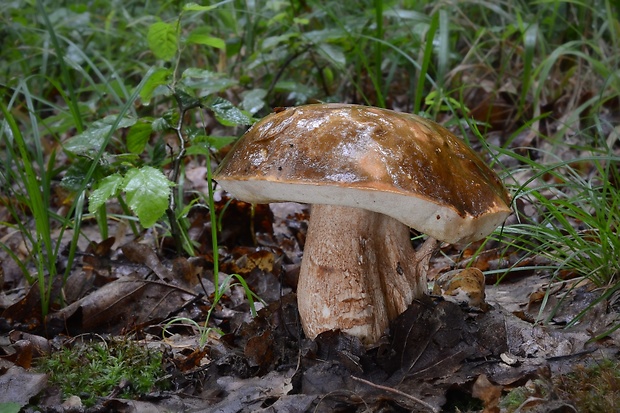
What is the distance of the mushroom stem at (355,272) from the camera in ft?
6.95

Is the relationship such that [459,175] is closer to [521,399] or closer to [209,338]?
[521,399]

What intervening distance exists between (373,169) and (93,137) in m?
1.54

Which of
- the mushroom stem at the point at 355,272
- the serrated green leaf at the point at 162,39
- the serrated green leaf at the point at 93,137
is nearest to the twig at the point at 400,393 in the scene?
the mushroom stem at the point at 355,272

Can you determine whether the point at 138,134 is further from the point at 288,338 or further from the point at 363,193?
the point at 363,193

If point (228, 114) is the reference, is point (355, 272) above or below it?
below

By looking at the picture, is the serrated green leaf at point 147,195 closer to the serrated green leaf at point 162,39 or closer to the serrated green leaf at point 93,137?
the serrated green leaf at point 93,137

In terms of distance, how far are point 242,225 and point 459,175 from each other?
2.00 m

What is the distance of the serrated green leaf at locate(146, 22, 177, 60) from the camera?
9.48ft

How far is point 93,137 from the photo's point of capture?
2703 mm

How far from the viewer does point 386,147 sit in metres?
1.79

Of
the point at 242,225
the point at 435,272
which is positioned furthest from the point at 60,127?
the point at 435,272

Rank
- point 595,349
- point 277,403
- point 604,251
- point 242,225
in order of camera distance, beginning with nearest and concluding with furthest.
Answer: point 277,403, point 595,349, point 604,251, point 242,225

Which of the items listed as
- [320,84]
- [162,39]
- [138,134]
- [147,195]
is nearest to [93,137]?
[138,134]

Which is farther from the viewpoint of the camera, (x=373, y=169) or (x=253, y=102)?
(x=253, y=102)
